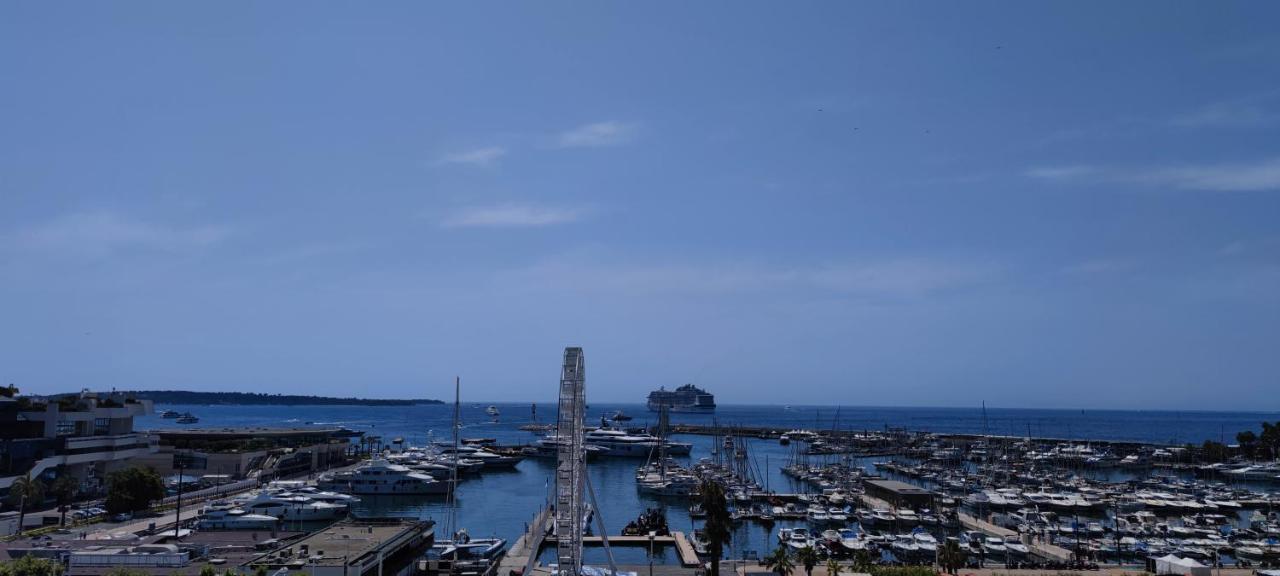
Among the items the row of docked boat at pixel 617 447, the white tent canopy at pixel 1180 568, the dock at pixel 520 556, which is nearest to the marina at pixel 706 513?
the dock at pixel 520 556

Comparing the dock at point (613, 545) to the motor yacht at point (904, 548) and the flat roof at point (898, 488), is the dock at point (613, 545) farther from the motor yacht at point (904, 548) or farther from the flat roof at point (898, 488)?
the flat roof at point (898, 488)

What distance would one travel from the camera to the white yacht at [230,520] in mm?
57719

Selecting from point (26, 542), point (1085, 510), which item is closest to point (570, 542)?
point (26, 542)

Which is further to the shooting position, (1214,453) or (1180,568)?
(1214,453)

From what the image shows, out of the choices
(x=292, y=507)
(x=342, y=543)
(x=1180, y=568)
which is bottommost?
(x=292, y=507)

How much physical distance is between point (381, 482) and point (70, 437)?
90.8 feet

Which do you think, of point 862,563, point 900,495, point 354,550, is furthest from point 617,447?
point 354,550

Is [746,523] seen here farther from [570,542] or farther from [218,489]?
[218,489]

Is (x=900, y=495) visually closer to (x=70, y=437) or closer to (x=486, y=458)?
(x=486, y=458)

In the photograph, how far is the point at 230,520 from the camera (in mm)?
58969

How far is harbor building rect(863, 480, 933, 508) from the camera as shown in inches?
2813

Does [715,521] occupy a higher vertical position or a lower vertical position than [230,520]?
higher

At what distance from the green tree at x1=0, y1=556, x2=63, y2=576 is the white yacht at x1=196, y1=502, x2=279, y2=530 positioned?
2257cm

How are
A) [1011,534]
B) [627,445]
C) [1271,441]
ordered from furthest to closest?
[627,445] → [1271,441] → [1011,534]
